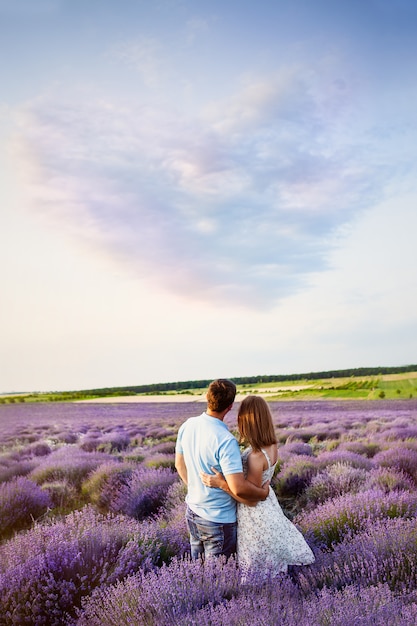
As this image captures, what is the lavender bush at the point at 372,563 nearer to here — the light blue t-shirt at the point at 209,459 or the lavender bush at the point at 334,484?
the light blue t-shirt at the point at 209,459

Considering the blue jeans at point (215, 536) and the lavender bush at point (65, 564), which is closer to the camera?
the lavender bush at point (65, 564)

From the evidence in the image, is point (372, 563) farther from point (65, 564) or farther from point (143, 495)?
point (143, 495)

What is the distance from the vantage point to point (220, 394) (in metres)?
3.27

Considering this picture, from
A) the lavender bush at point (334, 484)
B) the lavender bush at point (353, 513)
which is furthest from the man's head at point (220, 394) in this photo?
the lavender bush at point (334, 484)

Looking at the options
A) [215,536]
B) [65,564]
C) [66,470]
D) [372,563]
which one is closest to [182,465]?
[215,536]

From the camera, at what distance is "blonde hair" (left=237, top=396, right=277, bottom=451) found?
132 inches

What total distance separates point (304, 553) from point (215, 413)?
1.14 m

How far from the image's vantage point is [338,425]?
14.1 m

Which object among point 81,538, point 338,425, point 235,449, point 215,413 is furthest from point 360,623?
point 338,425

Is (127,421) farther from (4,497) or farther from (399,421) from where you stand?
(4,497)

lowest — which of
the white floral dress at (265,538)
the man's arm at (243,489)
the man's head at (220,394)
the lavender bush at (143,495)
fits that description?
the lavender bush at (143,495)

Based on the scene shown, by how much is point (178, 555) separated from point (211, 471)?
1326 mm

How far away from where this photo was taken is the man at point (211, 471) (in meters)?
3.21

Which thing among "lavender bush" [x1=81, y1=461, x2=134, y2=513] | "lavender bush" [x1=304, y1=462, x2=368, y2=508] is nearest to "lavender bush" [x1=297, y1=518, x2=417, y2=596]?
"lavender bush" [x1=304, y1=462, x2=368, y2=508]
